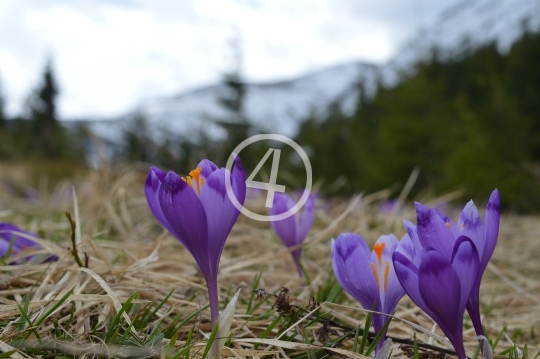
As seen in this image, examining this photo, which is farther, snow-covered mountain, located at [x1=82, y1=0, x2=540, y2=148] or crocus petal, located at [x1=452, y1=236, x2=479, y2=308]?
snow-covered mountain, located at [x1=82, y1=0, x2=540, y2=148]

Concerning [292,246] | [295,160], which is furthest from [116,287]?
[295,160]

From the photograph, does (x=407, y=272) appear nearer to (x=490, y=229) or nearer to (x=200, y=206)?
(x=490, y=229)

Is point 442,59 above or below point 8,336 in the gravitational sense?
above

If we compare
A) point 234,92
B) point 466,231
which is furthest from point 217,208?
point 234,92

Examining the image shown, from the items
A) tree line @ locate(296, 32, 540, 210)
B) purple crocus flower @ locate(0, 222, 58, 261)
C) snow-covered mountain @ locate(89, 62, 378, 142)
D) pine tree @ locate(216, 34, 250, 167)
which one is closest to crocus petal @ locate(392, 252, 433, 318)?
purple crocus flower @ locate(0, 222, 58, 261)

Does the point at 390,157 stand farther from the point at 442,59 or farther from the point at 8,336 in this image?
the point at 442,59

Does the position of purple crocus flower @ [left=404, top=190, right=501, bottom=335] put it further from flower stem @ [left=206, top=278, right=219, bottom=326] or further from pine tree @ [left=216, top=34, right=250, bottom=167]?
pine tree @ [left=216, top=34, right=250, bottom=167]
